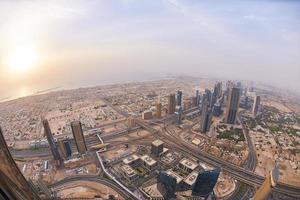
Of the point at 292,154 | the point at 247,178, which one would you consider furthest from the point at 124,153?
the point at 292,154

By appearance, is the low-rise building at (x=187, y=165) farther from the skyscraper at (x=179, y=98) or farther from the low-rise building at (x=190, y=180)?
the skyscraper at (x=179, y=98)

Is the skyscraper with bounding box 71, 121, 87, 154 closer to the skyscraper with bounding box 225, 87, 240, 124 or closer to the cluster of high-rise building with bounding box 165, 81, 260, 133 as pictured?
the cluster of high-rise building with bounding box 165, 81, 260, 133

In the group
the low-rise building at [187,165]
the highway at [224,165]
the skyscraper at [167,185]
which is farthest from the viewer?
the low-rise building at [187,165]

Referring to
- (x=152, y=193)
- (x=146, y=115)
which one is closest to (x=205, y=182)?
(x=152, y=193)

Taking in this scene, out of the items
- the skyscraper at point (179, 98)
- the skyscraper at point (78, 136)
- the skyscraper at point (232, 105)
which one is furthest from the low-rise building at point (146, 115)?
the skyscraper at point (232, 105)

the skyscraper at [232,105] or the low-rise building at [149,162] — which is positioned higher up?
the skyscraper at [232,105]

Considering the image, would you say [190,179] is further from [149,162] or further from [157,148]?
[157,148]

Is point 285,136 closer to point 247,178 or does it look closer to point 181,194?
point 247,178

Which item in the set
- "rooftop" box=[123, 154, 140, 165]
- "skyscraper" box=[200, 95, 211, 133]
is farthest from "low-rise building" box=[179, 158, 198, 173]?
"skyscraper" box=[200, 95, 211, 133]
